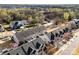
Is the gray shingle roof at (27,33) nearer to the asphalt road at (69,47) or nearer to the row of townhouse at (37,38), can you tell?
the row of townhouse at (37,38)

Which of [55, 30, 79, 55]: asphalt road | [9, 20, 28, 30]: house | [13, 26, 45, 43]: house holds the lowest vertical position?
[55, 30, 79, 55]: asphalt road

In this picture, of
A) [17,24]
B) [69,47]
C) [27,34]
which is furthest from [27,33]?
[69,47]

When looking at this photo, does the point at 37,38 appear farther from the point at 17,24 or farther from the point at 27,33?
the point at 17,24

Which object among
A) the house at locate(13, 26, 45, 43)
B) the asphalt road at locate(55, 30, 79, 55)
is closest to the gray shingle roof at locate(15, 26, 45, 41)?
the house at locate(13, 26, 45, 43)

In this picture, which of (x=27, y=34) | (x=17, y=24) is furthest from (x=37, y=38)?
(x=17, y=24)

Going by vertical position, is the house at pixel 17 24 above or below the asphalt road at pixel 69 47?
above

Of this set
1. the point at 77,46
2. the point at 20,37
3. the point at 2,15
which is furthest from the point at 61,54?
the point at 2,15

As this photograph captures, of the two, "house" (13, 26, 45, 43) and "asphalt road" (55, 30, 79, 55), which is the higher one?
"house" (13, 26, 45, 43)

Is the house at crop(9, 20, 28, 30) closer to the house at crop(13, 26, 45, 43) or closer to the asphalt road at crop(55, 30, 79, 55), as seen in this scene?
the house at crop(13, 26, 45, 43)

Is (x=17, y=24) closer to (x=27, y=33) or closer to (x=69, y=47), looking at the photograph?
(x=27, y=33)

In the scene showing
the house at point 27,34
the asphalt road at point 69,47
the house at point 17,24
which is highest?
the house at point 17,24

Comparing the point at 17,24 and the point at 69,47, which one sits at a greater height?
the point at 17,24

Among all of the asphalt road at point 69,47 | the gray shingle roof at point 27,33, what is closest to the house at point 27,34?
the gray shingle roof at point 27,33
